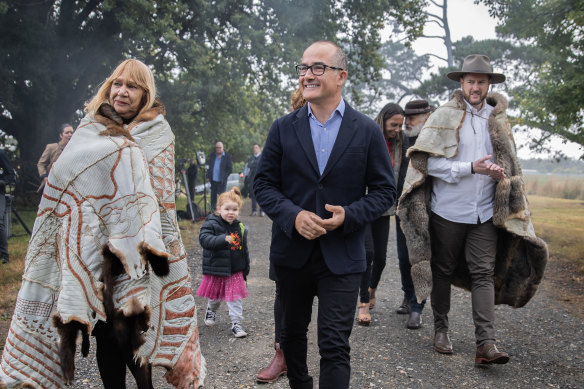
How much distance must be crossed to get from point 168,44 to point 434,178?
1139 centimetres

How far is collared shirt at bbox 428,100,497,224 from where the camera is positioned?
414 centimetres

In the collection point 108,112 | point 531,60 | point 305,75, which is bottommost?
point 108,112

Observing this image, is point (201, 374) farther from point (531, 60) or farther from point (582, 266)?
point (531, 60)

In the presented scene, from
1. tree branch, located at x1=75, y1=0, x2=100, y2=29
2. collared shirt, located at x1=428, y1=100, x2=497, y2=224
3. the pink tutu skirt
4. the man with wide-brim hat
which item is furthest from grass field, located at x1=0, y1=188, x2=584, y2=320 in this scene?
tree branch, located at x1=75, y1=0, x2=100, y2=29

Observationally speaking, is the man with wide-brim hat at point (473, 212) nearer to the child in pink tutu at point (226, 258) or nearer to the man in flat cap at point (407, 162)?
the man in flat cap at point (407, 162)

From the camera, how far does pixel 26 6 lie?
1312cm

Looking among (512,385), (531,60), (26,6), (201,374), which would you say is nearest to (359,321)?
(512,385)

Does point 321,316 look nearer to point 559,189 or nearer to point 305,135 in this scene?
point 305,135

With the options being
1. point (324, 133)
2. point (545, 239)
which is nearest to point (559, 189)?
point (545, 239)

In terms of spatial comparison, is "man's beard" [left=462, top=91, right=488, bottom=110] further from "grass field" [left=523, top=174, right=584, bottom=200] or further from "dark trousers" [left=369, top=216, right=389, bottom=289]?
"grass field" [left=523, top=174, right=584, bottom=200]

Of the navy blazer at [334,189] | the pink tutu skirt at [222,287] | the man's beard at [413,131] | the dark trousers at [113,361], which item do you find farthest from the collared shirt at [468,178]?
the dark trousers at [113,361]

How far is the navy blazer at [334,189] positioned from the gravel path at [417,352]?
1.37m

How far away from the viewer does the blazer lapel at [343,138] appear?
2.69 metres

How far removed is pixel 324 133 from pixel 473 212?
191cm
